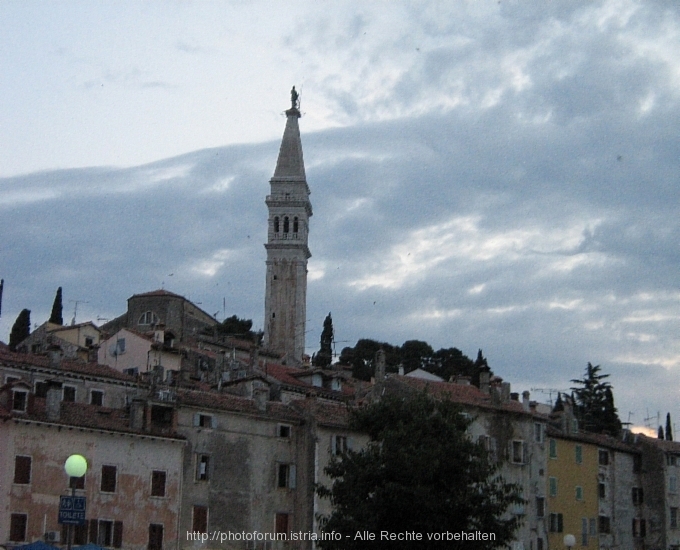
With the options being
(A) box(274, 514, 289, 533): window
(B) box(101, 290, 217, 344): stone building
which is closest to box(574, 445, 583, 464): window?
(A) box(274, 514, 289, 533): window

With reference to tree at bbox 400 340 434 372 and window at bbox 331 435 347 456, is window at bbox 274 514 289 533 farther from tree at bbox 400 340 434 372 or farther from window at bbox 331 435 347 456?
tree at bbox 400 340 434 372

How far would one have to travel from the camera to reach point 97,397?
60938 mm

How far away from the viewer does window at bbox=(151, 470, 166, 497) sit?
50.8 meters

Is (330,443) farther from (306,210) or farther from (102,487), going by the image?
(306,210)

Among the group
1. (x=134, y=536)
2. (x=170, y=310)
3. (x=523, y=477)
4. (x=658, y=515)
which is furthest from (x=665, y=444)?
(x=170, y=310)

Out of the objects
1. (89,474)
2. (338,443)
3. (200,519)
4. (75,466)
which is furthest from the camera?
(338,443)

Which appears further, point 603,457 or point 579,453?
point 603,457

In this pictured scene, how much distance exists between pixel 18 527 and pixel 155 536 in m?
6.21

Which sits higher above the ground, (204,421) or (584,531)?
(204,421)

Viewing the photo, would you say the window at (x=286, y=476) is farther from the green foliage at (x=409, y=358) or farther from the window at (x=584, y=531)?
the green foliage at (x=409, y=358)

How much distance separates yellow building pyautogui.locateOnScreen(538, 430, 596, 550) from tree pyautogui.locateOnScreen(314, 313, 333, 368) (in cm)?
5989

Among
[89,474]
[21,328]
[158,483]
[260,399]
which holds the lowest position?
[158,483]

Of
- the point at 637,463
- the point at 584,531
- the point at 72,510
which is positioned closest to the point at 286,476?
the point at 584,531

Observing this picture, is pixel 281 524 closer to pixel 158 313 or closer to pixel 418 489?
pixel 418 489
